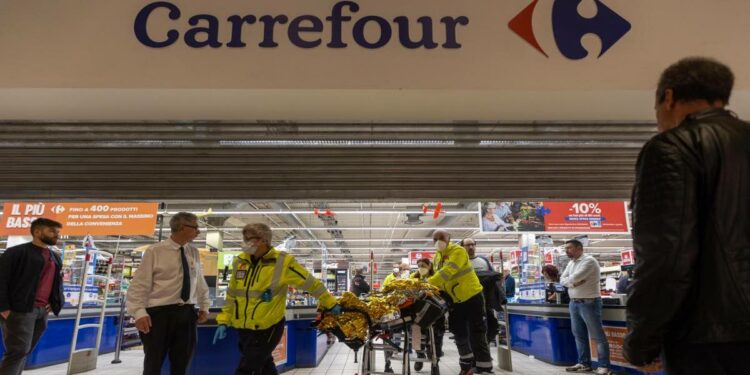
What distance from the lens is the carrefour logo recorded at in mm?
3154

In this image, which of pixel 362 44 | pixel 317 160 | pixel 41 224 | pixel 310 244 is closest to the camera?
pixel 362 44

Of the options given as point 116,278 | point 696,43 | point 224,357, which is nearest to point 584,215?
point 696,43

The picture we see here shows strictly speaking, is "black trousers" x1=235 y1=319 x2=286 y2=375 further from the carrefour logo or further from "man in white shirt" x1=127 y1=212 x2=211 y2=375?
the carrefour logo

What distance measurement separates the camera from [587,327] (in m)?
5.66

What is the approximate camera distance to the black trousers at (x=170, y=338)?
Result: 10.5 ft

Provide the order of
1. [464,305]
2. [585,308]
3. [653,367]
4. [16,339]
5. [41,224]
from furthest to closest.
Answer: [585,308] → [464,305] → [41,224] → [16,339] → [653,367]

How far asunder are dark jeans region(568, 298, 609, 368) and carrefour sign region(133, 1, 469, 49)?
4.04 m

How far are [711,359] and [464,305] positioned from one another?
4.13m

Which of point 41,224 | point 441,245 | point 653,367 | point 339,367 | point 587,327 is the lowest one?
point 339,367

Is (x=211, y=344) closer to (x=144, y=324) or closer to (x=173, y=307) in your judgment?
(x=173, y=307)

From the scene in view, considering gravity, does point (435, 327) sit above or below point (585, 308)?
below

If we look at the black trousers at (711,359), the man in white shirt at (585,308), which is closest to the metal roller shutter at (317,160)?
the man in white shirt at (585,308)

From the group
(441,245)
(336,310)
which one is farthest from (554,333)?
(336,310)

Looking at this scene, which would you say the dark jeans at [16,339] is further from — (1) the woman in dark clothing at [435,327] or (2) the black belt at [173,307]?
(1) the woman in dark clothing at [435,327]
